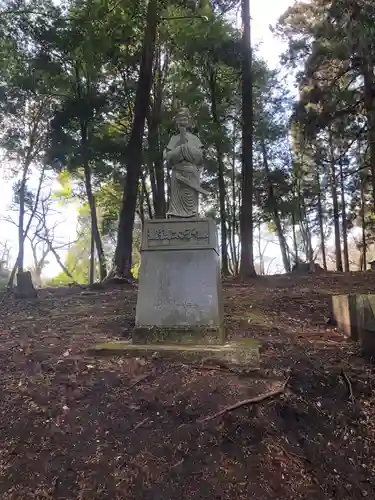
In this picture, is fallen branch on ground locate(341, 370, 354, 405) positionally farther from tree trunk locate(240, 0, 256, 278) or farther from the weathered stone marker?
tree trunk locate(240, 0, 256, 278)

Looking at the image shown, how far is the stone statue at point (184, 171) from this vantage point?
19.9ft

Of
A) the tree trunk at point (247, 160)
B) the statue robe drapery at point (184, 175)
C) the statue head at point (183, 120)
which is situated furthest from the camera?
the tree trunk at point (247, 160)

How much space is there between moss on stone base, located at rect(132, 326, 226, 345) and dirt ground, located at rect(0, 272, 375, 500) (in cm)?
64

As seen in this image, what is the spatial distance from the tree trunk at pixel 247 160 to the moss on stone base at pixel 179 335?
6932 mm

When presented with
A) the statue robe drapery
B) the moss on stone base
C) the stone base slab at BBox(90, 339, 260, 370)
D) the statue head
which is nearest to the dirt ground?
the stone base slab at BBox(90, 339, 260, 370)

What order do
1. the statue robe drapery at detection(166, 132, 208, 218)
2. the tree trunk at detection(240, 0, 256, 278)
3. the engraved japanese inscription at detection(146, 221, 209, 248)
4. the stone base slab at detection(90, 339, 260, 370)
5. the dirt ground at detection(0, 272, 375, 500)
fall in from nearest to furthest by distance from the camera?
1. the dirt ground at detection(0, 272, 375, 500)
2. the stone base slab at detection(90, 339, 260, 370)
3. the engraved japanese inscription at detection(146, 221, 209, 248)
4. the statue robe drapery at detection(166, 132, 208, 218)
5. the tree trunk at detection(240, 0, 256, 278)

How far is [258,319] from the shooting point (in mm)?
7262

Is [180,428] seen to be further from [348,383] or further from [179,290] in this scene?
[179,290]

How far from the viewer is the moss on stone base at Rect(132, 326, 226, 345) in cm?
529

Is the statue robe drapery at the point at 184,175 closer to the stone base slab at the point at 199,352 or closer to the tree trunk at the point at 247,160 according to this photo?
the stone base slab at the point at 199,352

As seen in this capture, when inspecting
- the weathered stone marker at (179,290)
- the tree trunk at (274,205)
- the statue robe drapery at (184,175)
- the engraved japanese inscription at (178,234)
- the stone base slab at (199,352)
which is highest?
the tree trunk at (274,205)

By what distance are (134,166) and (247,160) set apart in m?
3.59

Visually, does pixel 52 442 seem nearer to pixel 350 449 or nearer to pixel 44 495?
pixel 44 495

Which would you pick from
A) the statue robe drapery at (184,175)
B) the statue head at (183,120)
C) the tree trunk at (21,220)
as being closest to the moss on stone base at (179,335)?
the statue robe drapery at (184,175)
